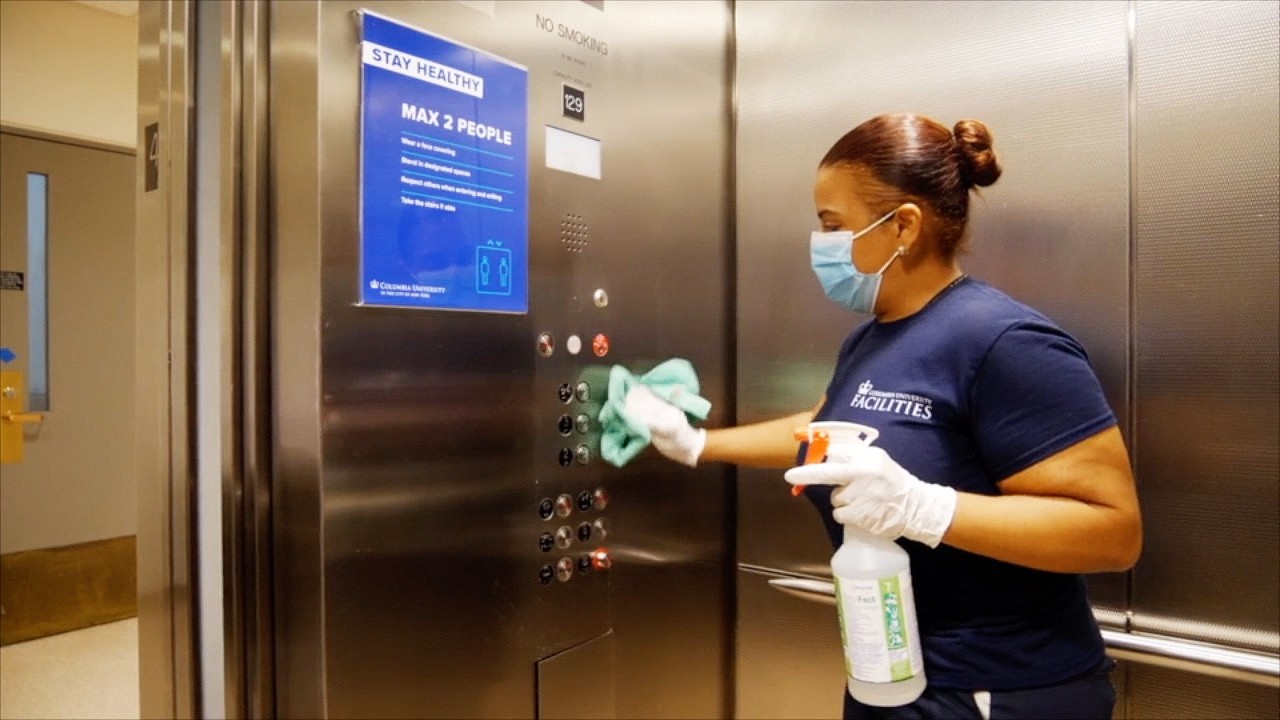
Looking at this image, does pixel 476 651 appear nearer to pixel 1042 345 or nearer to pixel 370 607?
pixel 370 607

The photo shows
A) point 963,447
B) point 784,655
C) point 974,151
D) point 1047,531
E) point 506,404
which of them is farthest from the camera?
point 784,655

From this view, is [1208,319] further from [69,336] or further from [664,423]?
[69,336]

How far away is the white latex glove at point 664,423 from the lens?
1.42m

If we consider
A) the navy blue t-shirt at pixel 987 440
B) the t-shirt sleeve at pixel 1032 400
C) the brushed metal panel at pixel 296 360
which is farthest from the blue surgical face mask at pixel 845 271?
the brushed metal panel at pixel 296 360

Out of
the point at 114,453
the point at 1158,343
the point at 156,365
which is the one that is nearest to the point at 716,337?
the point at 1158,343

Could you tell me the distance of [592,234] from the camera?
1.47 m

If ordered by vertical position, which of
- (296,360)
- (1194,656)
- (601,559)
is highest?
(296,360)

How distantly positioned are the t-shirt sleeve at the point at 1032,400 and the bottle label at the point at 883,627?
206 millimetres

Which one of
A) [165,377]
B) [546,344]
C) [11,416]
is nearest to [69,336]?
[11,416]

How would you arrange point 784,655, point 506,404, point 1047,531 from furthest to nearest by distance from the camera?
point 784,655, point 506,404, point 1047,531

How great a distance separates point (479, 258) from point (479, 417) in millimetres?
250

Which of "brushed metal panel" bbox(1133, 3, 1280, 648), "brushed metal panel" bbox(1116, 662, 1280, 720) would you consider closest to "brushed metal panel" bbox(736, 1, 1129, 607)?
"brushed metal panel" bbox(1133, 3, 1280, 648)

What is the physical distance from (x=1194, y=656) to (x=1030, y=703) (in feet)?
1.78

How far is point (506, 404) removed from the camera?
1286 millimetres
